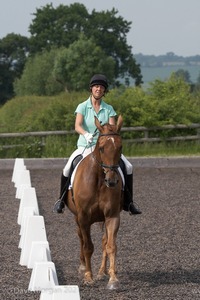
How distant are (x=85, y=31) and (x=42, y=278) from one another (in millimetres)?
117815

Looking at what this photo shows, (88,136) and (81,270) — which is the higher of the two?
(88,136)

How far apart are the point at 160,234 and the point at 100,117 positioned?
12.3 feet

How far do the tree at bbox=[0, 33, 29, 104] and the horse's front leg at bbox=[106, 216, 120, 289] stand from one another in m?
113

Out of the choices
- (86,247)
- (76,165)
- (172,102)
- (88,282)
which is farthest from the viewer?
(172,102)

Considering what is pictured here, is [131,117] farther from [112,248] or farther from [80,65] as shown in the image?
[80,65]

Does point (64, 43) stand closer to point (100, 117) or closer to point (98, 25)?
point (98, 25)

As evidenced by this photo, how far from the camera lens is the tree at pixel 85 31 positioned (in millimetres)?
120938

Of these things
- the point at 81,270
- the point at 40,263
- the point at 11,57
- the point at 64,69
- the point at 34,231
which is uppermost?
the point at 40,263

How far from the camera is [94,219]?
9.94m

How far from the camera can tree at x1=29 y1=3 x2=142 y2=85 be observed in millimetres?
120938

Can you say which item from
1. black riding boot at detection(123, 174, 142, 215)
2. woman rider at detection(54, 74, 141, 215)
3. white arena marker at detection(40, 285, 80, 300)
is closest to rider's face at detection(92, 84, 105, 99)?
woman rider at detection(54, 74, 141, 215)

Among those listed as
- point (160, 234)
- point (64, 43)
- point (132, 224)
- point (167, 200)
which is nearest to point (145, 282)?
point (160, 234)

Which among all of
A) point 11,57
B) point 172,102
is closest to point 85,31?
point 11,57

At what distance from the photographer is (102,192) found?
9750 mm
